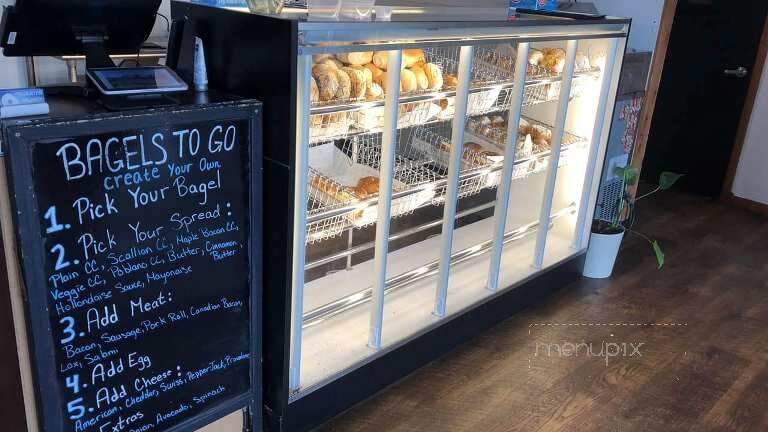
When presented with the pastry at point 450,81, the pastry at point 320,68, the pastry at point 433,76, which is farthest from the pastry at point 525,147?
the pastry at point 320,68

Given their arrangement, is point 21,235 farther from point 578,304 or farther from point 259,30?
point 578,304

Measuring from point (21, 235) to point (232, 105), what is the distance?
0.59m

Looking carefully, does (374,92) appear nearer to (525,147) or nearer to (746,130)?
(525,147)

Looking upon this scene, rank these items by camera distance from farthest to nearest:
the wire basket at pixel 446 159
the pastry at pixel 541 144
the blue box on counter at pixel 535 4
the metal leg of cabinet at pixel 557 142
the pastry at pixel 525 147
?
the blue box on counter at pixel 535 4
the pastry at pixel 541 144
the pastry at pixel 525 147
the metal leg of cabinet at pixel 557 142
the wire basket at pixel 446 159

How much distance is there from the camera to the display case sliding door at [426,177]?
80.1 inches

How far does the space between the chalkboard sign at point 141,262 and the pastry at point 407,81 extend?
0.63 m

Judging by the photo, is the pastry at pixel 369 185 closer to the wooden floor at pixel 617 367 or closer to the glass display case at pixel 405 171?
the glass display case at pixel 405 171

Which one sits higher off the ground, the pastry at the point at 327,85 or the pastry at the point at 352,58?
the pastry at the point at 352,58

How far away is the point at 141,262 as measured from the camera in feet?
5.40

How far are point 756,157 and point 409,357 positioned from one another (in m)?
3.69

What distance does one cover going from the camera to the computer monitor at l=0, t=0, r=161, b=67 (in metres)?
1.52

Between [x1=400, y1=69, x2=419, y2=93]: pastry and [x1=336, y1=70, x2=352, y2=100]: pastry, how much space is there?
26cm

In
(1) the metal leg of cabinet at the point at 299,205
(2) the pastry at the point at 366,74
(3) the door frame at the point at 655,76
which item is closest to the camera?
(1) the metal leg of cabinet at the point at 299,205

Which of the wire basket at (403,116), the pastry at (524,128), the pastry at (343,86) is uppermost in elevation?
the pastry at (343,86)
